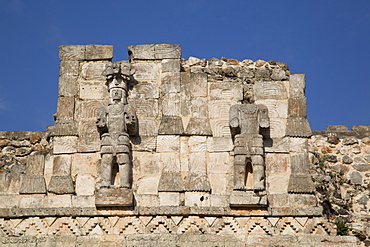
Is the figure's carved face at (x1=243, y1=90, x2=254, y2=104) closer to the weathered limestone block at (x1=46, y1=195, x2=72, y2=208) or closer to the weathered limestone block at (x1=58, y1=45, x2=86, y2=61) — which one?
the weathered limestone block at (x1=58, y1=45, x2=86, y2=61)

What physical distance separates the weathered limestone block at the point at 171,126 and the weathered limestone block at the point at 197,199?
4.22 feet

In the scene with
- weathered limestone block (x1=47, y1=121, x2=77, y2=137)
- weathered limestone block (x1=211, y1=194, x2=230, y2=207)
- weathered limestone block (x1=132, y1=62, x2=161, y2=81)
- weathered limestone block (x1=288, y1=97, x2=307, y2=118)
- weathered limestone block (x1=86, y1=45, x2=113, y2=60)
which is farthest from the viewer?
weathered limestone block (x1=86, y1=45, x2=113, y2=60)

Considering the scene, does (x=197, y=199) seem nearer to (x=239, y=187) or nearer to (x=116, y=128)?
(x=239, y=187)

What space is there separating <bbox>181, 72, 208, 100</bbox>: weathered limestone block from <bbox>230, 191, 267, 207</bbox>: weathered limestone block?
7.55ft

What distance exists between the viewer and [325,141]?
17219 mm

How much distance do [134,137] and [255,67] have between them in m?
3.01

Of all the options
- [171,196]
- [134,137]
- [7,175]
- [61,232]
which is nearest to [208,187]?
[171,196]

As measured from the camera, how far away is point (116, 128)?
607 inches

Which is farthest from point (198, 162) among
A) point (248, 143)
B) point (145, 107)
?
point (145, 107)

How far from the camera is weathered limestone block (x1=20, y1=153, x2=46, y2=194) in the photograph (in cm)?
1550

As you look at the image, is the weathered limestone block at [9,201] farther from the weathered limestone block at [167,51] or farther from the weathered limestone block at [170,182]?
the weathered limestone block at [167,51]

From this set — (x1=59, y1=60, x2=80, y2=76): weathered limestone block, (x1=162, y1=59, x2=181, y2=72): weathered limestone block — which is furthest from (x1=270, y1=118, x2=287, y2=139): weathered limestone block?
(x1=59, y1=60, x2=80, y2=76): weathered limestone block

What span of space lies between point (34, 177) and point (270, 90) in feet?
16.6

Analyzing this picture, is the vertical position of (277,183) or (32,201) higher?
(277,183)
